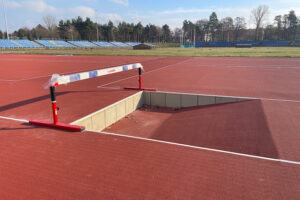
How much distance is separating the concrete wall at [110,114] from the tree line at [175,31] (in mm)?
78186

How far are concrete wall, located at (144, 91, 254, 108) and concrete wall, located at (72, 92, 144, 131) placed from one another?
0.47m

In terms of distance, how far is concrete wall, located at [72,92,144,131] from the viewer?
5.70m

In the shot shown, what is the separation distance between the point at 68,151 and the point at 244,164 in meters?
3.02

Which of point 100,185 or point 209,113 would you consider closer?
point 100,185

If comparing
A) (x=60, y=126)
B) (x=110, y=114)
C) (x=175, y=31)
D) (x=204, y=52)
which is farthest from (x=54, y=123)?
(x=175, y=31)

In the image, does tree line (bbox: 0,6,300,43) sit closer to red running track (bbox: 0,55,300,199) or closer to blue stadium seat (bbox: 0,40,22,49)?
blue stadium seat (bbox: 0,40,22,49)

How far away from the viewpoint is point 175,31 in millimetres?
126562

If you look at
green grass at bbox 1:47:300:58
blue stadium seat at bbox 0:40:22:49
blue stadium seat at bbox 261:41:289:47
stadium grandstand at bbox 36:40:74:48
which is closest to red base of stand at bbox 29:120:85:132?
green grass at bbox 1:47:300:58

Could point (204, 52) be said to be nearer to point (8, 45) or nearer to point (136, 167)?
point (136, 167)

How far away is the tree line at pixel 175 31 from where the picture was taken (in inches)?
3434

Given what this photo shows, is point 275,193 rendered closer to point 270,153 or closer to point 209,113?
point 270,153

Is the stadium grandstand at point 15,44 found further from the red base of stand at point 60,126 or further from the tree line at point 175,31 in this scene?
the red base of stand at point 60,126

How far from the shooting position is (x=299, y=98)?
755 cm

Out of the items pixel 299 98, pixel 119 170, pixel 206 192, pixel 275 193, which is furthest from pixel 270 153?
pixel 299 98
